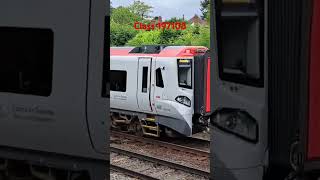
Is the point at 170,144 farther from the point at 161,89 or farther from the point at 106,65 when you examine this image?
the point at 106,65

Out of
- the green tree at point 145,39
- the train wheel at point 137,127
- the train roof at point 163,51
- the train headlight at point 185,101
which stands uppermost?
the green tree at point 145,39

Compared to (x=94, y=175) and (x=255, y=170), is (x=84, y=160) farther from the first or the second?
(x=255, y=170)

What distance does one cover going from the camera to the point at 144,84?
1205 centimetres

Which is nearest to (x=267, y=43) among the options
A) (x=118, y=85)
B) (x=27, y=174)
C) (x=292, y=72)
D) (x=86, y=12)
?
(x=292, y=72)

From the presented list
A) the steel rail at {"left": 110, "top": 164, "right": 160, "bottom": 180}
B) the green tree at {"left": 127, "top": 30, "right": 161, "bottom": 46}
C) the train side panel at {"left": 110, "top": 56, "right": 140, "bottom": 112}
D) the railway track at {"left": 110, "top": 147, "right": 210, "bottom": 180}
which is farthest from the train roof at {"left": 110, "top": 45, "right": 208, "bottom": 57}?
the green tree at {"left": 127, "top": 30, "right": 161, "bottom": 46}

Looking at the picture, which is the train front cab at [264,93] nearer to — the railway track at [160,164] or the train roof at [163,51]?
the railway track at [160,164]

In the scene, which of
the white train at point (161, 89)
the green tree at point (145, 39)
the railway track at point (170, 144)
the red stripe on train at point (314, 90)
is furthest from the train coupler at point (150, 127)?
the green tree at point (145, 39)

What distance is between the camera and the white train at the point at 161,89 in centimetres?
1120

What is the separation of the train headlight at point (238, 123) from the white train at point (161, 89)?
658 cm

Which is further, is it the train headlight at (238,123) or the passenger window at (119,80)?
the passenger window at (119,80)

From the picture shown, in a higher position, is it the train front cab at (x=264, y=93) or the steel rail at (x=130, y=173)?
the train front cab at (x=264, y=93)

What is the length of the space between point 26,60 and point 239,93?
1.85m

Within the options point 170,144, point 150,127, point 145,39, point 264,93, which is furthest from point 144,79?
point 145,39

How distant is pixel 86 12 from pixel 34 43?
548 mm
